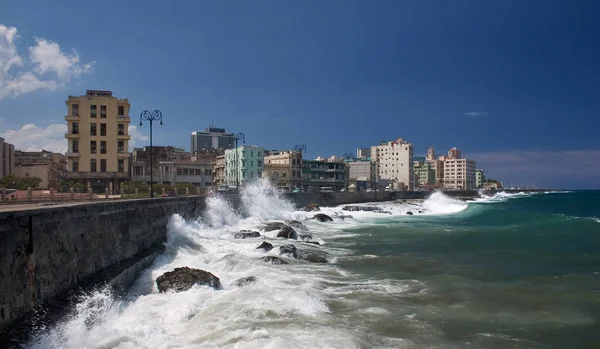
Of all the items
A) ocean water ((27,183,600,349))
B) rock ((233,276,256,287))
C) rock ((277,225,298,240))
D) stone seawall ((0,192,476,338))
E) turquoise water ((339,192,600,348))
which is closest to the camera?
stone seawall ((0,192,476,338))

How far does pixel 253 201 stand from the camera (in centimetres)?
4881

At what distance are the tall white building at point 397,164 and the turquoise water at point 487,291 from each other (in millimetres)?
121952

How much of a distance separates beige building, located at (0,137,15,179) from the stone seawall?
4233cm

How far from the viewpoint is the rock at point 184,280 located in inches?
520

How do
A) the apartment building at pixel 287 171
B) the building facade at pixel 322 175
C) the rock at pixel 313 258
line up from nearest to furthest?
the rock at pixel 313 258 < the apartment building at pixel 287 171 < the building facade at pixel 322 175

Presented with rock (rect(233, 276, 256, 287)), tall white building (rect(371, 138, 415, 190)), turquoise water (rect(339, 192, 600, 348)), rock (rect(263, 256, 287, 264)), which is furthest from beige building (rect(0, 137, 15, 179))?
tall white building (rect(371, 138, 415, 190))

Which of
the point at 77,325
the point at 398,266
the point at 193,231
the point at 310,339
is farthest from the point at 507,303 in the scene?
the point at 193,231

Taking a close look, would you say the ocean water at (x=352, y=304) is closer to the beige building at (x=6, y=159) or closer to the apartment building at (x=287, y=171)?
the beige building at (x=6, y=159)

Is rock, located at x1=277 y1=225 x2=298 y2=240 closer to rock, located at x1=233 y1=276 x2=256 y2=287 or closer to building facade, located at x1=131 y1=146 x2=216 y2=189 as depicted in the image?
rock, located at x1=233 y1=276 x2=256 y2=287

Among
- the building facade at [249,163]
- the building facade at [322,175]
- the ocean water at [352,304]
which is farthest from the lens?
the building facade at [322,175]

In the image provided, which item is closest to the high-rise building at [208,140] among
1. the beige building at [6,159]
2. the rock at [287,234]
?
the beige building at [6,159]

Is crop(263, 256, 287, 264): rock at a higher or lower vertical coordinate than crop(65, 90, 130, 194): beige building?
lower

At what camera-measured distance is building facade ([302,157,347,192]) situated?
320 ft

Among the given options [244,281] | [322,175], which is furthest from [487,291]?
[322,175]
